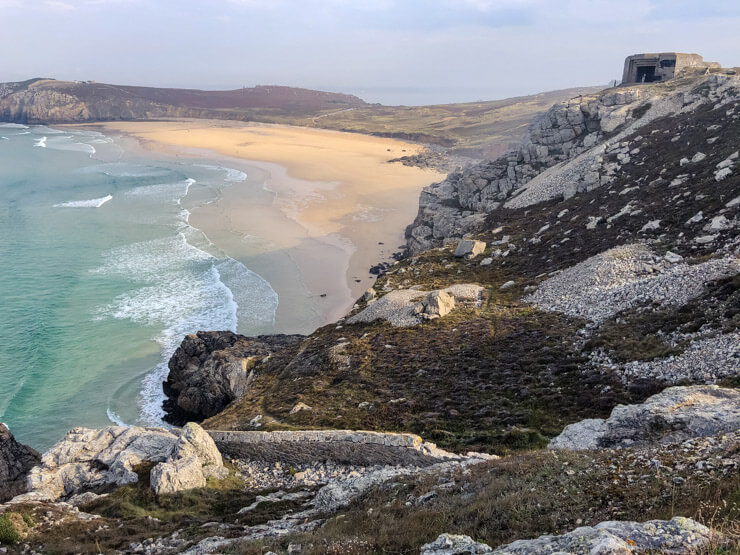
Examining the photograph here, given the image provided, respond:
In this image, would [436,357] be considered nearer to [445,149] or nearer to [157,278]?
[157,278]

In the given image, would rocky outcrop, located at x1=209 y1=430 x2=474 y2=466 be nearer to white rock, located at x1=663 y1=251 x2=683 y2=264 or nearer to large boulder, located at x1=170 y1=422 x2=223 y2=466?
large boulder, located at x1=170 y1=422 x2=223 y2=466

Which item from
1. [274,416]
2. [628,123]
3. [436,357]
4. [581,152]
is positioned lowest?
[274,416]

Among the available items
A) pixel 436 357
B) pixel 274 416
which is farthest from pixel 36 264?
pixel 436 357

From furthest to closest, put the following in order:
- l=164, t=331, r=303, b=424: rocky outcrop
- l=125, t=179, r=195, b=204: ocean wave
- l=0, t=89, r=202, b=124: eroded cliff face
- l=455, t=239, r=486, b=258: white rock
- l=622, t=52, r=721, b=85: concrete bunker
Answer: l=0, t=89, r=202, b=124: eroded cliff face < l=125, t=179, r=195, b=204: ocean wave < l=622, t=52, r=721, b=85: concrete bunker < l=455, t=239, r=486, b=258: white rock < l=164, t=331, r=303, b=424: rocky outcrop

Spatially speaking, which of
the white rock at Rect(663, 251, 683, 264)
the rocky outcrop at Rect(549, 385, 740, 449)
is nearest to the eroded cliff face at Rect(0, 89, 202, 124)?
the white rock at Rect(663, 251, 683, 264)

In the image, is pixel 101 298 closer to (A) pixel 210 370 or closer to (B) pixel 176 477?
(A) pixel 210 370

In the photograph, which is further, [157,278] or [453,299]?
[157,278]

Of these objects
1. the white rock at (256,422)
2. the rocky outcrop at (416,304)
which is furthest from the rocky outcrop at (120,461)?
the rocky outcrop at (416,304)
